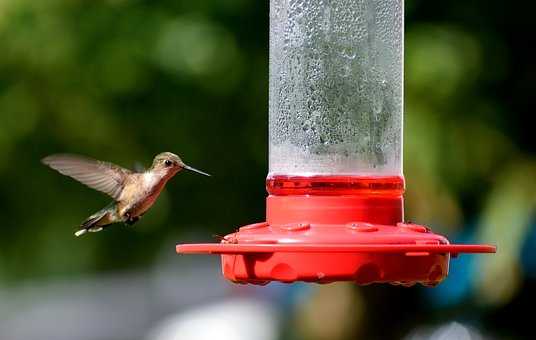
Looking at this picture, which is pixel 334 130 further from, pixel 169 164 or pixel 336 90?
pixel 169 164

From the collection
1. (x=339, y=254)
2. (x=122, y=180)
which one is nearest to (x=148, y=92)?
(x=122, y=180)

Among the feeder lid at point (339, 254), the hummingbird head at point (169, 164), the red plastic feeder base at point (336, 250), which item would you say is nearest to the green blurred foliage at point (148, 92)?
the hummingbird head at point (169, 164)

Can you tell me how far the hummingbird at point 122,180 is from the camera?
200 inches

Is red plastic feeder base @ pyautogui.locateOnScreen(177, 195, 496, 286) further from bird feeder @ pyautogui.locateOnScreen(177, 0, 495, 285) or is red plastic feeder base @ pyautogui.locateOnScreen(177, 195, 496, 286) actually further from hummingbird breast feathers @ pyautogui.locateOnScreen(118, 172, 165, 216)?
hummingbird breast feathers @ pyautogui.locateOnScreen(118, 172, 165, 216)

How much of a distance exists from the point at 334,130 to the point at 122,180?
4.44 feet

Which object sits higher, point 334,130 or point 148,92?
point 148,92

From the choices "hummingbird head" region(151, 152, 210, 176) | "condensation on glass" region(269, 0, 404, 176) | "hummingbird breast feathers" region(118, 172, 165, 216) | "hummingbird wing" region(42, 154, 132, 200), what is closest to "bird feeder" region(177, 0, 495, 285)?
"condensation on glass" region(269, 0, 404, 176)

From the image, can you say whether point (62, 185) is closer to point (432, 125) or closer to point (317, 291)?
point (317, 291)

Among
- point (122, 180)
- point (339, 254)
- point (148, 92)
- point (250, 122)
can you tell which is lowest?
point (339, 254)

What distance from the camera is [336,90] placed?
14.2ft

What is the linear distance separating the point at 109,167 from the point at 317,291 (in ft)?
15.4

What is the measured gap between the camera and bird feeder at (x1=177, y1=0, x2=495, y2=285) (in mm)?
4016

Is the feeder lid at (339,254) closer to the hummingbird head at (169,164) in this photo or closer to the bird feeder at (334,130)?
the bird feeder at (334,130)

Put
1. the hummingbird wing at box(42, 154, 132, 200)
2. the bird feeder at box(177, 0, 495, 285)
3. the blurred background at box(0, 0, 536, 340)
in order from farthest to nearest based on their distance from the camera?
the blurred background at box(0, 0, 536, 340) → the hummingbird wing at box(42, 154, 132, 200) → the bird feeder at box(177, 0, 495, 285)
